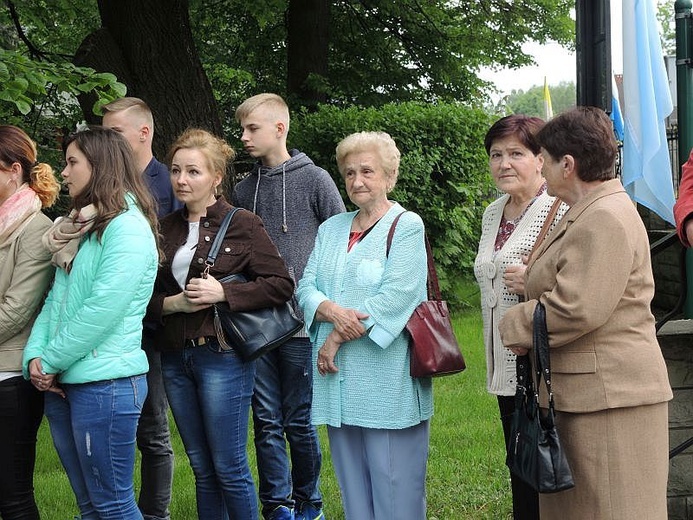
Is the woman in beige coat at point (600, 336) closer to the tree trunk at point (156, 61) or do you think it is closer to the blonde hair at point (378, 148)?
the blonde hair at point (378, 148)

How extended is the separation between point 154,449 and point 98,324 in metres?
1.25

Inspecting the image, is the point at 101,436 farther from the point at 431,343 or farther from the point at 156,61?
the point at 156,61

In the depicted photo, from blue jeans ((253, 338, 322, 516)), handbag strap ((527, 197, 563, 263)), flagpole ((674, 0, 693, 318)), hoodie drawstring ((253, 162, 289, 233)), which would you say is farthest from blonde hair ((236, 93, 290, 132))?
flagpole ((674, 0, 693, 318))

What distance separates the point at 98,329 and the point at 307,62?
10615 mm

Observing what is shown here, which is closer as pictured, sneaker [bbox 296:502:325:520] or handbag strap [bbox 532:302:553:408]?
handbag strap [bbox 532:302:553:408]

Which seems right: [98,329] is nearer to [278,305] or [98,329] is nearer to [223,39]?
[278,305]

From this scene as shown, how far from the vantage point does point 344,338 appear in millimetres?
3873

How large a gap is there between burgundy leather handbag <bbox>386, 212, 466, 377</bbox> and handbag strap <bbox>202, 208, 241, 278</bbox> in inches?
29.1

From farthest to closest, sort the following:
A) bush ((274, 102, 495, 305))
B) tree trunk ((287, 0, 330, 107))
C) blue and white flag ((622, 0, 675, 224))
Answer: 1. tree trunk ((287, 0, 330, 107))
2. bush ((274, 102, 495, 305))
3. blue and white flag ((622, 0, 675, 224))

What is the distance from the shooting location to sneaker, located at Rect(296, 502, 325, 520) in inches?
190

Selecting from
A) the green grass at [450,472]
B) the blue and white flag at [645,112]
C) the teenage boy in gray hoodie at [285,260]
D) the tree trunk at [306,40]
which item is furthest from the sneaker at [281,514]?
the tree trunk at [306,40]

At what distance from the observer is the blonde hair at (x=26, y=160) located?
4039mm

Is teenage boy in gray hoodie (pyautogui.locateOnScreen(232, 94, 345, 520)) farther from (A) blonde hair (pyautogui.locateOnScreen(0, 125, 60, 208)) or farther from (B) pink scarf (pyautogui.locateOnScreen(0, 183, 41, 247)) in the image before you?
(B) pink scarf (pyautogui.locateOnScreen(0, 183, 41, 247))

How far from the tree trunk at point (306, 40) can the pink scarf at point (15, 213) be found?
31.8ft
